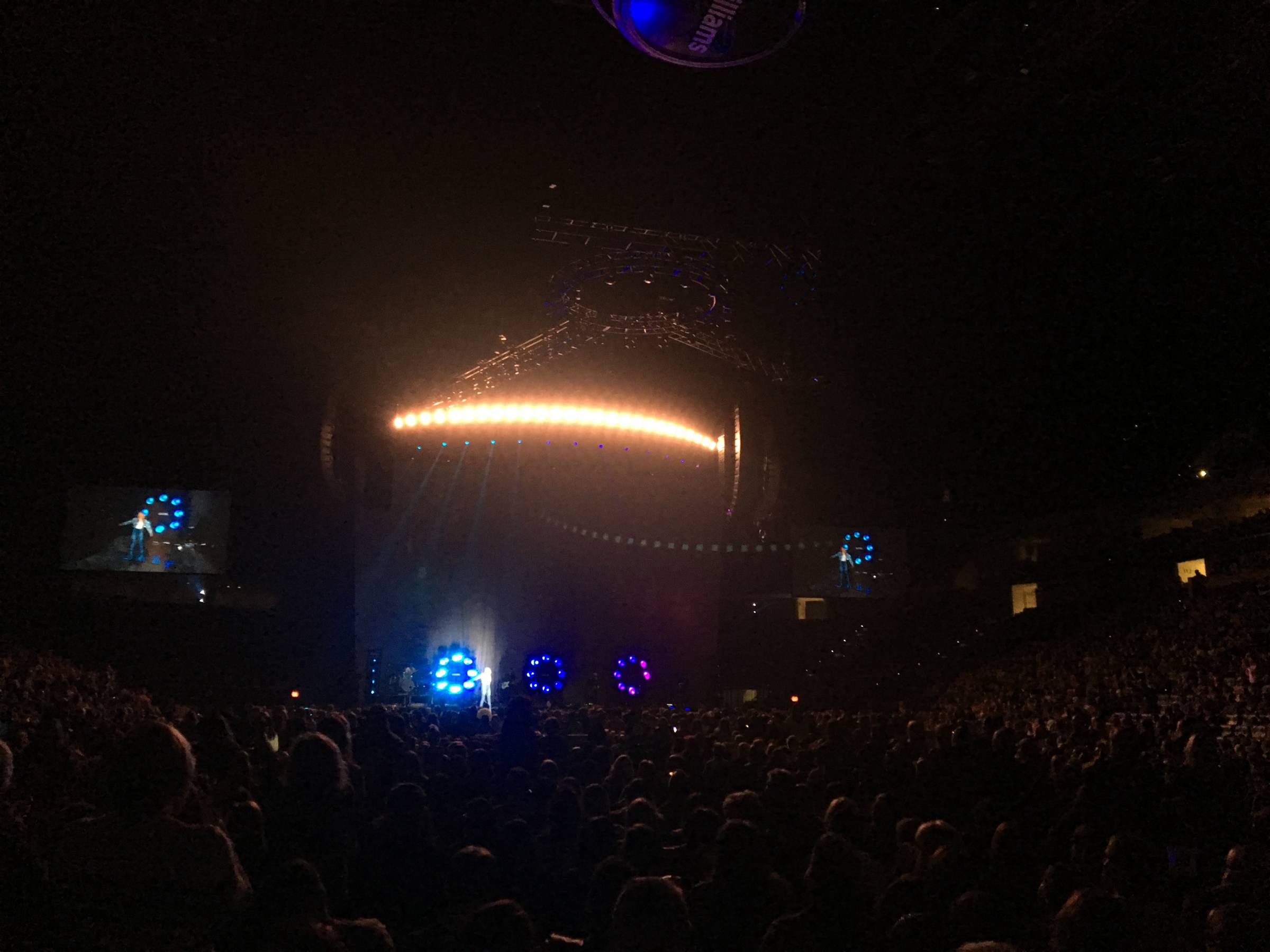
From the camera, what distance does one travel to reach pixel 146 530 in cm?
1867

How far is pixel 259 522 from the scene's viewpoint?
68.4ft

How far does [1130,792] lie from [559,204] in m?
6.03

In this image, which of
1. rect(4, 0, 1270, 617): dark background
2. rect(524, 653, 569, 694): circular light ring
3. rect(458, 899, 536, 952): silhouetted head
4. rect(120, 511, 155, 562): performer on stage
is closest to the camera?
rect(458, 899, 536, 952): silhouetted head

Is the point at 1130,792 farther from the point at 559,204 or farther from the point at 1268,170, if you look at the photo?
the point at 559,204

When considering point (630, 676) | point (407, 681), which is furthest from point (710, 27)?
point (630, 676)

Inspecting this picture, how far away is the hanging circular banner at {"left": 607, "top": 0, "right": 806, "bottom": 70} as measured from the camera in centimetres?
399

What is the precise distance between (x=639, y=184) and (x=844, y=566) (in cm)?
1613

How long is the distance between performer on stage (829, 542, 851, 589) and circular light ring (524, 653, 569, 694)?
7388 mm

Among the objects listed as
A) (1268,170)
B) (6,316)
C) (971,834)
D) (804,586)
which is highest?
(6,316)

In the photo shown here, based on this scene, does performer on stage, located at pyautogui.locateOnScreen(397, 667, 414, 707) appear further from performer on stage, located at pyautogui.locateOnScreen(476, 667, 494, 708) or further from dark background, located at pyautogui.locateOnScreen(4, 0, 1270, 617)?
dark background, located at pyautogui.locateOnScreen(4, 0, 1270, 617)

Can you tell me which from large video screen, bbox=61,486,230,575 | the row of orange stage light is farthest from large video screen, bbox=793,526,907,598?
large video screen, bbox=61,486,230,575

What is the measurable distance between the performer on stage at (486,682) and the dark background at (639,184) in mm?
11284

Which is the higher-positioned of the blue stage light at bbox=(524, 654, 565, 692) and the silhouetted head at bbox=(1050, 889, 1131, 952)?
the blue stage light at bbox=(524, 654, 565, 692)

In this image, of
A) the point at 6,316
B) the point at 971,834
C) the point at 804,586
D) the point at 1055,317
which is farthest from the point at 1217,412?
the point at 6,316
